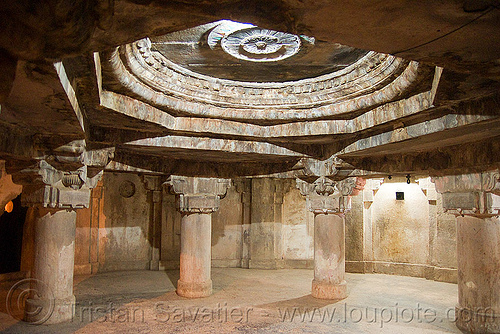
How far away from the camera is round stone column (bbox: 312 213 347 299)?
255 inches

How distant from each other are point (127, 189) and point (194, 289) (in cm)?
412

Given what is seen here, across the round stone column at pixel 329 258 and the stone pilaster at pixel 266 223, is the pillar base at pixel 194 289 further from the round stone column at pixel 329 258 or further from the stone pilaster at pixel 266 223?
the stone pilaster at pixel 266 223

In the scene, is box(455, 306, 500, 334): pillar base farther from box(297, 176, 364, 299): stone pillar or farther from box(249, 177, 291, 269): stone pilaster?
box(249, 177, 291, 269): stone pilaster

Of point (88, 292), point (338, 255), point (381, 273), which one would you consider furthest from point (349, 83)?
point (381, 273)

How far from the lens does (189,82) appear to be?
15.0 ft

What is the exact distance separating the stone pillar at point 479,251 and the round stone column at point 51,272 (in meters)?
5.37

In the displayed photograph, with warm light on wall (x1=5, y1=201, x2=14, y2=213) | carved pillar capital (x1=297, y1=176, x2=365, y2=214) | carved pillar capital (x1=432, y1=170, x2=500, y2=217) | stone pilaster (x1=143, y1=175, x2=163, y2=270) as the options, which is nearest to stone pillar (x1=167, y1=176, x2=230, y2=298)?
carved pillar capital (x1=297, y1=176, x2=365, y2=214)

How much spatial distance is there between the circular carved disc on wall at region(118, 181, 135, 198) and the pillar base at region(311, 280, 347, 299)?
553 centimetres

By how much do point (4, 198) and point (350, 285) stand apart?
7023 mm

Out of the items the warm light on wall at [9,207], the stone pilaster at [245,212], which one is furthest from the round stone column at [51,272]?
the stone pilaster at [245,212]

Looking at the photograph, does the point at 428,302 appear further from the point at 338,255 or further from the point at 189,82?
the point at 189,82

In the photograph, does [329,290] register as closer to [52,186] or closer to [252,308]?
[252,308]

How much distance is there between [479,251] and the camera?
15.6 feet

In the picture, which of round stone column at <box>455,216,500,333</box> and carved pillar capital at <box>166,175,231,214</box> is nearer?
round stone column at <box>455,216,500,333</box>
